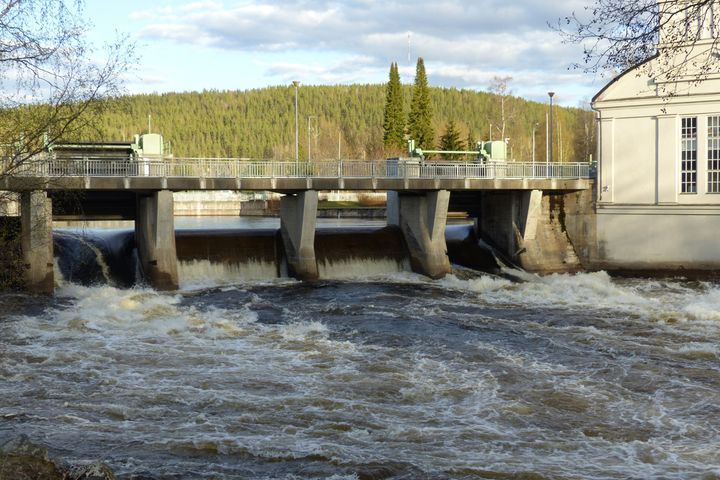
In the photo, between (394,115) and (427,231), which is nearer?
(427,231)

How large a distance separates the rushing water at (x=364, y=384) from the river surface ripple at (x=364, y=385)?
0.06 m

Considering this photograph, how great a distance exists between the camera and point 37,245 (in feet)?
93.9

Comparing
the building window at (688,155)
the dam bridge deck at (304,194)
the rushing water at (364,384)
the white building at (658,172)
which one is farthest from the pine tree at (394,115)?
the rushing water at (364,384)

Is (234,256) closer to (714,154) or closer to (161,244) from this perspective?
(161,244)

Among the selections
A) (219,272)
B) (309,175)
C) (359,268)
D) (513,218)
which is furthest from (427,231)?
(219,272)

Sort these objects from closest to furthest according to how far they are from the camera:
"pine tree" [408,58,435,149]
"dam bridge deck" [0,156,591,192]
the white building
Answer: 1. "dam bridge deck" [0,156,591,192]
2. the white building
3. "pine tree" [408,58,435,149]

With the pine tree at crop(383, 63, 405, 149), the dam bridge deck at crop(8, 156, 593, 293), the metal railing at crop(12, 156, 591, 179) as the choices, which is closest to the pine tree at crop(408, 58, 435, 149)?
the pine tree at crop(383, 63, 405, 149)

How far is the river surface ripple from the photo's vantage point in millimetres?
12789

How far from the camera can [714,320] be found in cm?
2516

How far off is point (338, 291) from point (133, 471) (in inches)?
783

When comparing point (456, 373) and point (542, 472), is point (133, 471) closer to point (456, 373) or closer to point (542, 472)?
point (542, 472)

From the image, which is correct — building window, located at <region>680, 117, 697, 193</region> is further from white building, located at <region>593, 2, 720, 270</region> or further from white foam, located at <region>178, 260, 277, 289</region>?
white foam, located at <region>178, 260, 277, 289</region>

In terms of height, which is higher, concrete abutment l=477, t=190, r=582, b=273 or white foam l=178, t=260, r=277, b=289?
concrete abutment l=477, t=190, r=582, b=273

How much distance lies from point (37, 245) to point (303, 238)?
1057 cm
